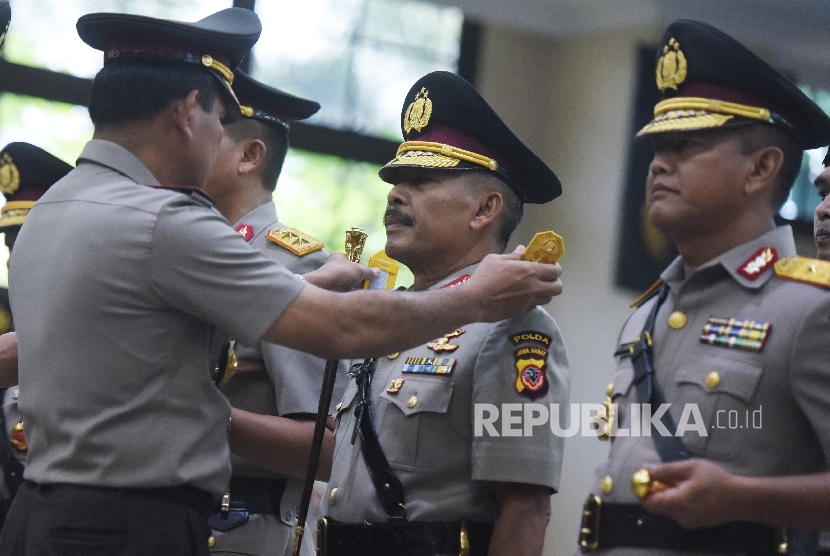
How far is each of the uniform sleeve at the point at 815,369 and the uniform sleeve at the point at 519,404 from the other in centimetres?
54

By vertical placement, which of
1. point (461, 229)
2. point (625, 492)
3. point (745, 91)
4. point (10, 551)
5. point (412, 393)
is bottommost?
point (10, 551)

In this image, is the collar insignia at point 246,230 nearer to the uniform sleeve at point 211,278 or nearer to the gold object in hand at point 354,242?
the gold object in hand at point 354,242

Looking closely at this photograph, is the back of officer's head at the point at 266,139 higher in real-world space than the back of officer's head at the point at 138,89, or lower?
higher

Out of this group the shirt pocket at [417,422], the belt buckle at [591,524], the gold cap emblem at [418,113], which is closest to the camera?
the belt buckle at [591,524]

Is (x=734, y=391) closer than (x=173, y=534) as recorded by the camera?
Yes

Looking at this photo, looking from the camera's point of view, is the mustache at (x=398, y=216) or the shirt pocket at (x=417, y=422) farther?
the mustache at (x=398, y=216)

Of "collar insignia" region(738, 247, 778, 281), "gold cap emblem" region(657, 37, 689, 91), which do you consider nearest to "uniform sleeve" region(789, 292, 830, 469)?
"collar insignia" region(738, 247, 778, 281)

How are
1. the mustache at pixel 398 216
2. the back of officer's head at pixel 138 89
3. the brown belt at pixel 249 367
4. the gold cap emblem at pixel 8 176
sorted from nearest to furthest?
1. the back of officer's head at pixel 138 89
2. the mustache at pixel 398 216
3. the brown belt at pixel 249 367
4. the gold cap emblem at pixel 8 176

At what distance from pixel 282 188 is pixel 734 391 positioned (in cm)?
403

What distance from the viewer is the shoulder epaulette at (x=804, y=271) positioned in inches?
76.5

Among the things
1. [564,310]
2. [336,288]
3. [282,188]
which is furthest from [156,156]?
[564,310]

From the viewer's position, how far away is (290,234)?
3.07 meters

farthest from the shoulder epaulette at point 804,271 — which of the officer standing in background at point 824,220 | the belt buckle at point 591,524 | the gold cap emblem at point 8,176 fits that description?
the gold cap emblem at point 8,176

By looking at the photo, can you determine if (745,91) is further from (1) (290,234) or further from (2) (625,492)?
(1) (290,234)
